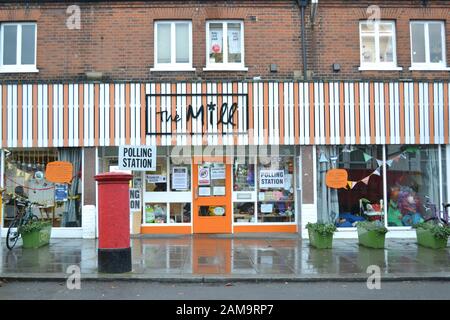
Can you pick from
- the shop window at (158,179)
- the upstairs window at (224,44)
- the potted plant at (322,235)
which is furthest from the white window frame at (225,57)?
the potted plant at (322,235)

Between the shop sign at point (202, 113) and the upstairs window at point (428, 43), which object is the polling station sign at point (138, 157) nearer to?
the shop sign at point (202, 113)

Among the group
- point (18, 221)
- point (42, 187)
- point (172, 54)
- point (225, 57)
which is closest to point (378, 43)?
point (225, 57)

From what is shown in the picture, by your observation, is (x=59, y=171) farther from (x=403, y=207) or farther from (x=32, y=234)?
(x=403, y=207)

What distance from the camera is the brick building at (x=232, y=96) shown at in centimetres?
1438

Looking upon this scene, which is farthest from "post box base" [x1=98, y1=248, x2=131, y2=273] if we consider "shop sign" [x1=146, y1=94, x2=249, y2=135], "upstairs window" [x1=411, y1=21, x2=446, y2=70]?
"upstairs window" [x1=411, y1=21, x2=446, y2=70]

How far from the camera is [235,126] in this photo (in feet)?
47.2

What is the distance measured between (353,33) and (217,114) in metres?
4.48

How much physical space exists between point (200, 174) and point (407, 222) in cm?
604

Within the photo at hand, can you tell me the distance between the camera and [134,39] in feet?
47.9

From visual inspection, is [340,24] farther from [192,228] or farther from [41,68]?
[41,68]

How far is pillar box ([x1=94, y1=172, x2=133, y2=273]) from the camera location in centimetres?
930

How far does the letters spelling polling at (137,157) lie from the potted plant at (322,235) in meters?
4.17

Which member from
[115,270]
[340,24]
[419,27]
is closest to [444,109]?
[419,27]

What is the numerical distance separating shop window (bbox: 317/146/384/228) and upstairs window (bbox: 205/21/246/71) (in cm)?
353
